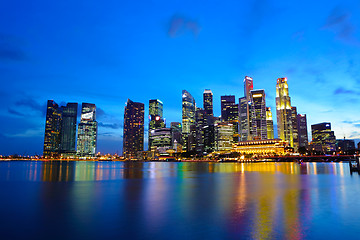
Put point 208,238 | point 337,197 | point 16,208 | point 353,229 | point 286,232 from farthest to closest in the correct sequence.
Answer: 1. point 337,197
2. point 16,208
3. point 353,229
4. point 286,232
5. point 208,238

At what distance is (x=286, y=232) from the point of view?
60.8ft

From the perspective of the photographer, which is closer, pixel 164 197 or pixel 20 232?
pixel 20 232

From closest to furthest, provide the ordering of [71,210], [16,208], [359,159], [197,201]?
1. [71,210]
2. [16,208]
3. [197,201]
4. [359,159]

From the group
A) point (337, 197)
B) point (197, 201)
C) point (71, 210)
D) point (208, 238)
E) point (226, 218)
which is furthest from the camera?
point (337, 197)

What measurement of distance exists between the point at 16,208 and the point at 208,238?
22.1 m

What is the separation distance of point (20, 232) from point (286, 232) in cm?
1870

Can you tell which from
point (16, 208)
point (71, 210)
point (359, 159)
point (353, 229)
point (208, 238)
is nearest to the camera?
point (208, 238)

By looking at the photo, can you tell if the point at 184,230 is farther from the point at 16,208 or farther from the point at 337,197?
the point at 337,197

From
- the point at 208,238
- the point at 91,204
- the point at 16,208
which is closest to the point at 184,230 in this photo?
the point at 208,238

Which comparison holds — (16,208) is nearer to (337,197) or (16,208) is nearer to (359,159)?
(337,197)

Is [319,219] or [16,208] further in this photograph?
[16,208]

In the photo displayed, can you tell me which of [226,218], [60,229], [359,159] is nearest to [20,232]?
[60,229]

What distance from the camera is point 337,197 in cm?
3522

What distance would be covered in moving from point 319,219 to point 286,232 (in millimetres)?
6389
